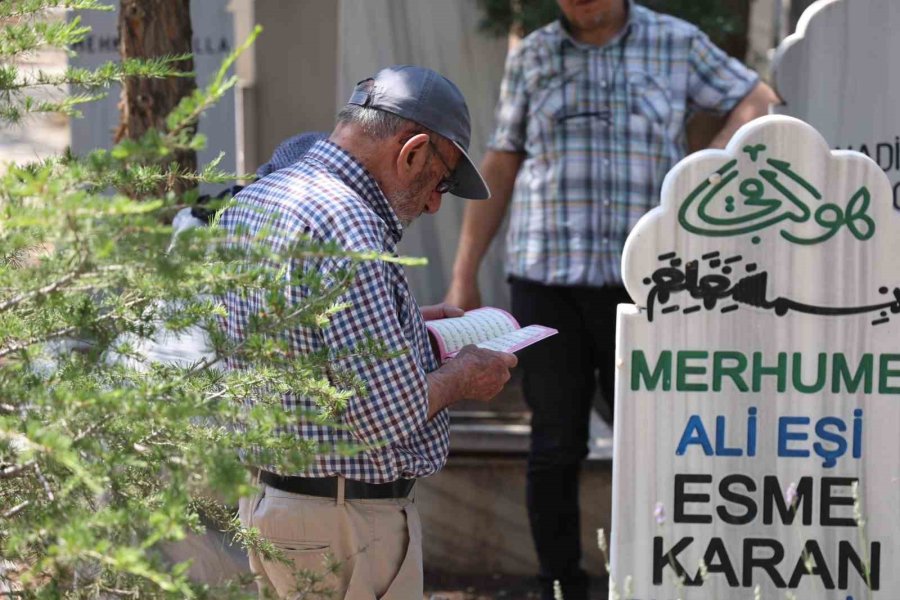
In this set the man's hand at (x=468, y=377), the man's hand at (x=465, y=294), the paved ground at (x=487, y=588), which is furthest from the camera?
the paved ground at (x=487, y=588)

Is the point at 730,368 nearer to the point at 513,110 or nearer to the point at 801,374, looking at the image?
the point at 801,374

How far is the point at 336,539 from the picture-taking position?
2.55m

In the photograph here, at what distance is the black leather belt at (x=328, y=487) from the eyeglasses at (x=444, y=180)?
0.63 metres

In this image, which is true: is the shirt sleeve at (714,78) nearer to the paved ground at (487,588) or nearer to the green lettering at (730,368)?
the green lettering at (730,368)

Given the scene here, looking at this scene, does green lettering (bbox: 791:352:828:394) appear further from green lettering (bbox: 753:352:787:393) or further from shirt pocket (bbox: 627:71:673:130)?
shirt pocket (bbox: 627:71:673:130)

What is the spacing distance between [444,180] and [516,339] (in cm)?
39

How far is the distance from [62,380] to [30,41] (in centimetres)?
52

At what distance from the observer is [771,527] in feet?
8.57

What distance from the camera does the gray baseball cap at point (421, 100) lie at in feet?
8.12

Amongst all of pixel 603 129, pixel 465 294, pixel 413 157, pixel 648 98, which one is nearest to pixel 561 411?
pixel 465 294

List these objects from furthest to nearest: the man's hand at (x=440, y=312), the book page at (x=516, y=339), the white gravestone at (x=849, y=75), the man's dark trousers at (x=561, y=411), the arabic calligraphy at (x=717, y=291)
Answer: the man's dark trousers at (x=561, y=411) < the white gravestone at (x=849, y=75) < the man's hand at (x=440, y=312) < the book page at (x=516, y=339) < the arabic calligraphy at (x=717, y=291)

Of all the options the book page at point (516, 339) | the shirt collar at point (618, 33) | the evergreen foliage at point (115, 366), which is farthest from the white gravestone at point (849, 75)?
the evergreen foliage at point (115, 366)

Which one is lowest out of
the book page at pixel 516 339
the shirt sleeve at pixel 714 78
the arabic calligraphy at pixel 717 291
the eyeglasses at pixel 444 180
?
the book page at pixel 516 339

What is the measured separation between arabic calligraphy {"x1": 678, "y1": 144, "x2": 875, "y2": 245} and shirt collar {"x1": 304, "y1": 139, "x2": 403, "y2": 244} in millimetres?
602
